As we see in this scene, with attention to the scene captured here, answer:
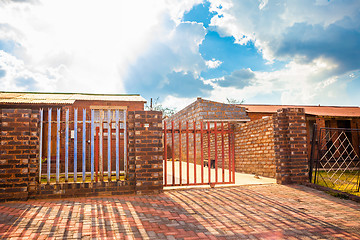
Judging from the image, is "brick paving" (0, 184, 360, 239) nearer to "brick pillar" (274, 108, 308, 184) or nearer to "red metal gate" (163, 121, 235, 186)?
"red metal gate" (163, 121, 235, 186)

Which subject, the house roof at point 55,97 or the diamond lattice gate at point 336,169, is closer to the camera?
the diamond lattice gate at point 336,169

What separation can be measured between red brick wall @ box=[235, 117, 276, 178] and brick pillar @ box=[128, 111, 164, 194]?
354 centimetres

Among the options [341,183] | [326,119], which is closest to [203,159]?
[341,183]

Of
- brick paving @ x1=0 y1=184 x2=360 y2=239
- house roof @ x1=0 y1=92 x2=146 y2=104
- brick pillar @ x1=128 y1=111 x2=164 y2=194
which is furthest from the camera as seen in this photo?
house roof @ x1=0 y1=92 x2=146 y2=104

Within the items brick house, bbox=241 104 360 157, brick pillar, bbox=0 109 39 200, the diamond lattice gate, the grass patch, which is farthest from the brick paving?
brick house, bbox=241 104 360 157

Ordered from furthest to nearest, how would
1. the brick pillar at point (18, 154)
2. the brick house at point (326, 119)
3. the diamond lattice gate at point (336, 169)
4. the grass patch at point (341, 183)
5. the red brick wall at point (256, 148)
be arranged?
the brick house at point (326, 119) < the red brick wall at point (256, 148) < the grass patch at point (341, 183) < the diamond lattice gate at point (336, 169) < the brick pillar at point (18, 154)

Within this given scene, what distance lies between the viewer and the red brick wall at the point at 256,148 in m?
7.52

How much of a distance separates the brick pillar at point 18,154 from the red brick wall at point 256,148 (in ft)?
19.6

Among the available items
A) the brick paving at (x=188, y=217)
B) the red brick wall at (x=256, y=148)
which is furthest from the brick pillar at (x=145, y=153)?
the red brick wall at (x=256, y=148)

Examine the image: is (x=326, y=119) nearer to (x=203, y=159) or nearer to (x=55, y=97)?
(x=203, y=159)

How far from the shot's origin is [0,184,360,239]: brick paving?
3098 millimetres

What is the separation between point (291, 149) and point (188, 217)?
3.62 meters

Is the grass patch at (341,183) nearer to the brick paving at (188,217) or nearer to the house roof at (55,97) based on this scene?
the brick paving at (188,217)

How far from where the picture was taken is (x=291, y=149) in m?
6.01
